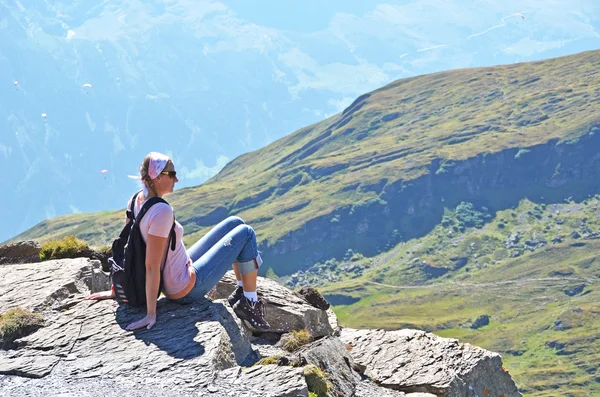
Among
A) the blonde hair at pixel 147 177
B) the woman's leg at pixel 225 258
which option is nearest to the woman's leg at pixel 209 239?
the woman's leg at pixel 225 258

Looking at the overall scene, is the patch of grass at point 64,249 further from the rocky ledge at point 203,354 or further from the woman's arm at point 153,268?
the woman's arm at point 153,268

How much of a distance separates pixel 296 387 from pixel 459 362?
23.5ft

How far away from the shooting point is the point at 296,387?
13.0 meters

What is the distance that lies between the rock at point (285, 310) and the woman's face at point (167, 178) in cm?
571

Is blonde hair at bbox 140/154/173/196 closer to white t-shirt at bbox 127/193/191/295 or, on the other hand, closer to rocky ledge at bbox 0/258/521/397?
white t-shirt at bbox 127/193/191/295

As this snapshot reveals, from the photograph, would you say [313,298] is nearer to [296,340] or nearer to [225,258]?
[296,340]

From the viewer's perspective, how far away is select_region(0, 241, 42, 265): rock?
2387cm

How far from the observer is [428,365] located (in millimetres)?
18812

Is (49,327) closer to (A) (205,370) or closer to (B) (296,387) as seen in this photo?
(A) (205,370)

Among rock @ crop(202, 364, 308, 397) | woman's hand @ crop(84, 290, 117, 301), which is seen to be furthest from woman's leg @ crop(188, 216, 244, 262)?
rock @ crop(202, 364, 308, 397)

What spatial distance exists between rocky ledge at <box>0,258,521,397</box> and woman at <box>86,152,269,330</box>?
21.1 inches

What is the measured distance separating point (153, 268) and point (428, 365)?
7.68 m

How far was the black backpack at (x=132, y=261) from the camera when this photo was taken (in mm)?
15000

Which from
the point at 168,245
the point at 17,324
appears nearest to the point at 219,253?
the point at 168,245
